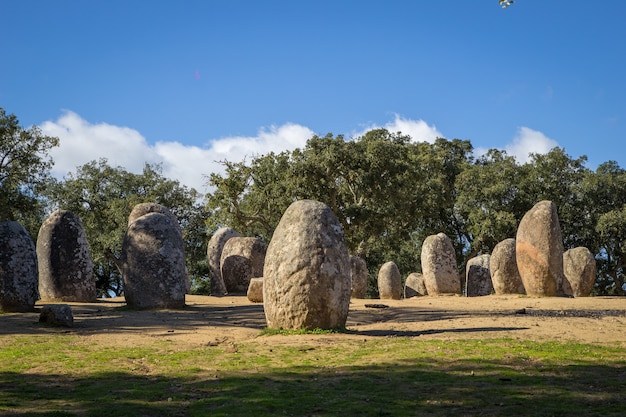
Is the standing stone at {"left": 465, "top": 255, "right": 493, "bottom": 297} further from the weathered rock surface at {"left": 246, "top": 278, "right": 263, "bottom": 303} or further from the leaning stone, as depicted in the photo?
the leaning stone

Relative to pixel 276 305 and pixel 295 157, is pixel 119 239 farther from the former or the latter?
pixel 276 305

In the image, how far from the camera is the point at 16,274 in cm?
1711

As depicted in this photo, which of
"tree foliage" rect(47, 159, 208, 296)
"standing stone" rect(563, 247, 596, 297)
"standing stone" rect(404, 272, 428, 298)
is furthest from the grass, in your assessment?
"tree foliage" rect(47, 159, 208, 296)

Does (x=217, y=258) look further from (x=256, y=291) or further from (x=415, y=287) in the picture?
(x=256, y=291)

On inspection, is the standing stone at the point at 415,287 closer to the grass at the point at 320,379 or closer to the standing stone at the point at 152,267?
the standing stone at the point at 152,267

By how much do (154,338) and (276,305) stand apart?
2592 mm

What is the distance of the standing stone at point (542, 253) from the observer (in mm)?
23266

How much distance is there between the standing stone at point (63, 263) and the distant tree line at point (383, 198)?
14014 millimetres

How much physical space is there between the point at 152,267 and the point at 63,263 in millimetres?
5008

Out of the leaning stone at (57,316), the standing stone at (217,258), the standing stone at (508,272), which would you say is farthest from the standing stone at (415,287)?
the leaning stone at (57,316)

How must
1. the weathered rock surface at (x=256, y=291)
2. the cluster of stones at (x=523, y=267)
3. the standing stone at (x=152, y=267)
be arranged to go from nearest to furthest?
the standing stone at (x=152, y=267) < the weathered rock surface at (x=256, y=291) < the cluster of stones at (x=523, y=267)

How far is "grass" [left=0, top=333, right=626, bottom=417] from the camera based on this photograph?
678 cm

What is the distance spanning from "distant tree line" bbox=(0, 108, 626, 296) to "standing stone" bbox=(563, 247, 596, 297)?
10.8 meters

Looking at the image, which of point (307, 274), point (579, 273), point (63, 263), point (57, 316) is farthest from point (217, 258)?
point (307, 274)
